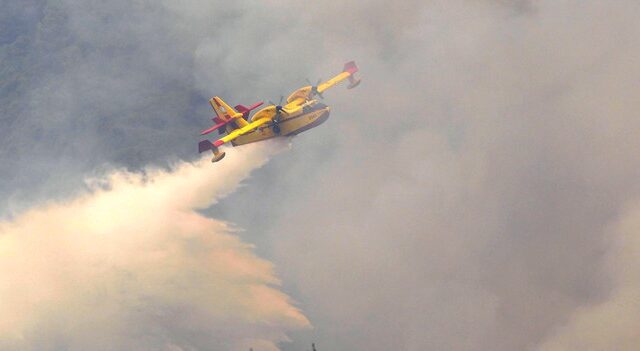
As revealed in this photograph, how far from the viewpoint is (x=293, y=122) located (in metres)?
135

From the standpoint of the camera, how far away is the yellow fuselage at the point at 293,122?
135125 mm

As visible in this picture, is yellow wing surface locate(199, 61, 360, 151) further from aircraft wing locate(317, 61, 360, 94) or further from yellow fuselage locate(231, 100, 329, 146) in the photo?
yellow fuselage locate(231, 100, 329, 146)

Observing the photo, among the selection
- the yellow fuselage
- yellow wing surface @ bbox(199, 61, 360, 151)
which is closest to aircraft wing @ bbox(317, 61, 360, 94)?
yellow wing surface @ bbox(199, 61, 360, 151)

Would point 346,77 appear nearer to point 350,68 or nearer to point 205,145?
point 350,68

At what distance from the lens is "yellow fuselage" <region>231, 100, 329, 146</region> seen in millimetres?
135125

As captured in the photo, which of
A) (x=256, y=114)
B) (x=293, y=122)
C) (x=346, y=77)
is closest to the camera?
(x=293, y=122)

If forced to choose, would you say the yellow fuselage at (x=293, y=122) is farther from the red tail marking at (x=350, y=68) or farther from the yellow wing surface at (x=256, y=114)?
the red tail marking at (x=350, y=68)

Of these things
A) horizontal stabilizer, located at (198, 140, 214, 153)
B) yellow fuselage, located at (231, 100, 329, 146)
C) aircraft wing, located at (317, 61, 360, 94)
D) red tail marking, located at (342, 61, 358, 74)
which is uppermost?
red tail marking, located at (342, 61, 358, 74)

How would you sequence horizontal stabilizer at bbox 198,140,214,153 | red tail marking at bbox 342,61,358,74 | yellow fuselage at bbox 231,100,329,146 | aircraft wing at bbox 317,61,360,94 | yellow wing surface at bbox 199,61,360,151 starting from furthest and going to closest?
red tail marking at bbox 342,61,358,74 < aircraft wing at bbox 317,61,360,94 < yellow fuselage at bbox 231,100,329,146 < yellow wing surface at bbox 199,61,360,151 < horizontal stabilizer at bbox 198,140,214,153

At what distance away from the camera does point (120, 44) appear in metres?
194

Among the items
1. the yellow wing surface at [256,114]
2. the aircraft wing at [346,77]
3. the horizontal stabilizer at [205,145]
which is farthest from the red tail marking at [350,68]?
the horizontal stabilizer at [205,145]

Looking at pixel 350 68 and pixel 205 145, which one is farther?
pixel 350 68

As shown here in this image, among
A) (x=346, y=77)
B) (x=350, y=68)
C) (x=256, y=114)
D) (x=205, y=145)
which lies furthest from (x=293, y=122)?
(x=350, y=68)

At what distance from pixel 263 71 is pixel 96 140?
30.2 m
